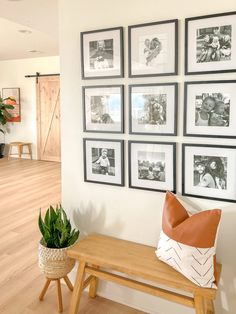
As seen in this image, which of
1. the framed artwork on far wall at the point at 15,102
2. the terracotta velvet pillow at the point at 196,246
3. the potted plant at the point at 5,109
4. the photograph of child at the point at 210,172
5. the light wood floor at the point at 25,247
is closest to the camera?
the terracotta velvet pillow at the point at 196,246

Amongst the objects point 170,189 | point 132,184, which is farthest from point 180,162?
point 132,184

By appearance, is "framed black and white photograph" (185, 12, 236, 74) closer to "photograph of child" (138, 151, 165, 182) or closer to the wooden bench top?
"photograph of child" (138, 151, 165, 182)

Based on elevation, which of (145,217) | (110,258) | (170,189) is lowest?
(110,258)

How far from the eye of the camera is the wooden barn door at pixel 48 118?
736 cm

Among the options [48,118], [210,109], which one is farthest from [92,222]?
[48,118]

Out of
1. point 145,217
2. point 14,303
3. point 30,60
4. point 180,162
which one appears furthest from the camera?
point 30,60

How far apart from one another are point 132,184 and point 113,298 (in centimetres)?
88

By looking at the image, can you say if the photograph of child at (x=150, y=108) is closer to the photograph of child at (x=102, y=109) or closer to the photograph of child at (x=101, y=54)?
the photograph of child at (x=102, y=109)

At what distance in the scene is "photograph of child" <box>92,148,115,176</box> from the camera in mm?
2166

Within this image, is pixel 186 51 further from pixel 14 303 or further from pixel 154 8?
pixel 14 303

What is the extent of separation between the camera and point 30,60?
24.6ft

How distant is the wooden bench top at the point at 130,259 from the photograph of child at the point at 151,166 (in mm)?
455

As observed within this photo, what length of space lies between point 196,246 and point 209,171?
46cm

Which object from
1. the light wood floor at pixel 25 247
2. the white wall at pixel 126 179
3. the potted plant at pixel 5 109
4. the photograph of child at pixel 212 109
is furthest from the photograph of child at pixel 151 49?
the potted plant at pixel 5 109
